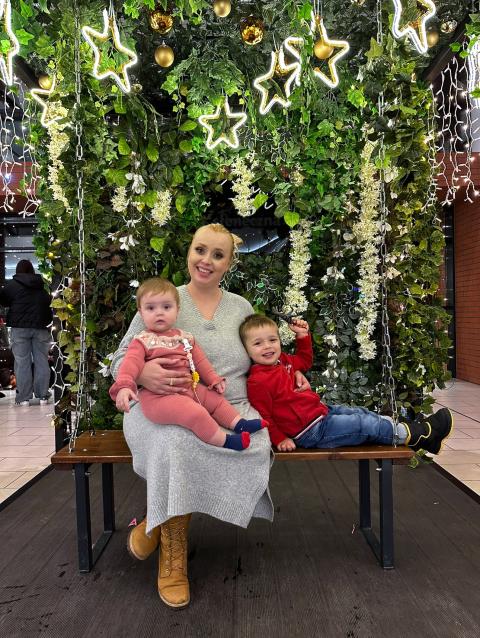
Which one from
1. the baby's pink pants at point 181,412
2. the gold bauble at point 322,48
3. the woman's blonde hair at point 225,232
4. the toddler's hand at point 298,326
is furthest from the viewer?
the gold bauble at point 322,48

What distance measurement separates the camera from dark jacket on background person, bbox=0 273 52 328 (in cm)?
597

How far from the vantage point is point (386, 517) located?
220 centimetres

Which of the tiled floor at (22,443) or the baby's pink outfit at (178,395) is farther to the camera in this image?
the tiled floor at (22,443)

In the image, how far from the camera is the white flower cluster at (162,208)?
3582 mm

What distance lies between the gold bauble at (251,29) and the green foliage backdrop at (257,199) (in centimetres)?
31

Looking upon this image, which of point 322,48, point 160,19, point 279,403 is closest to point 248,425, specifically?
point 279,403

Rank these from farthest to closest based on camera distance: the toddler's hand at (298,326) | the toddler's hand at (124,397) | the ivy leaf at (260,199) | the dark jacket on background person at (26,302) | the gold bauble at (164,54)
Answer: the dark jacket on background person at (26,302) < the ivy leaf at (260,199) < the gold bauble at (164,54) < the toddler's hand at (298,326) < the toddler's hand at (124,397)

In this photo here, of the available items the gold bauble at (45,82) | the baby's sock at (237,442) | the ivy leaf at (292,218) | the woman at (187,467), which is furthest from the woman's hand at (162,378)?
the gold bauble at (45,82)

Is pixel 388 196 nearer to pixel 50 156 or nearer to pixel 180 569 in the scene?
pixel 50 156

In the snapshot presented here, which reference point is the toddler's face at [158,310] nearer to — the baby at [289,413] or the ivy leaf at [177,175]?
the baby at [289,413]

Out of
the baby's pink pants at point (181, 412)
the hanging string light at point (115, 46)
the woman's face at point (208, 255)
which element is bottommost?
the baby's pink pants at point (181, 412)

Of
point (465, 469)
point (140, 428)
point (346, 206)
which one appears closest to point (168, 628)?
point (140, 428)

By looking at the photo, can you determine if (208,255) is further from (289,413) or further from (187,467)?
(187,467)

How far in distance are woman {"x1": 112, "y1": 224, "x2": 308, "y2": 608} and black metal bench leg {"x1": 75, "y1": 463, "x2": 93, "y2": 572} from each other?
215 millimetres
